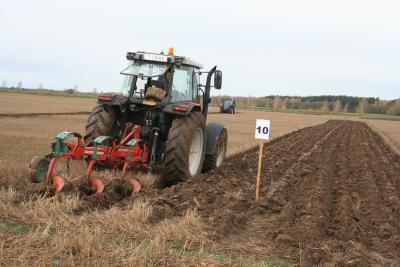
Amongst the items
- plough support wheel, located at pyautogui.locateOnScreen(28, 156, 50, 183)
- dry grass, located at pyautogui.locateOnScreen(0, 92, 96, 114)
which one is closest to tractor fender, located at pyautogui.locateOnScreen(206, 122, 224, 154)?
plough support wheel, located at pyautogui.locateOnScreen(28, 156, 50, 183)

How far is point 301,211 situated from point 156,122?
3.17 meters

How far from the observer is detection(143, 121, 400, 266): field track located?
189 inches

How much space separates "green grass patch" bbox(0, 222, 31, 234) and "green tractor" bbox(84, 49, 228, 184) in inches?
119

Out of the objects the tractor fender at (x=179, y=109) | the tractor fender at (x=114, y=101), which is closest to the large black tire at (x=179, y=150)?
the tractor fender at (x=179, y=109)

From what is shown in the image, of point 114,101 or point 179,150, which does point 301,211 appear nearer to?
point 179,150

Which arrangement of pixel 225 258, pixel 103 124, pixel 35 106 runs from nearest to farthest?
pixel 225 258 → pixel 103 124 → pixel 35 106

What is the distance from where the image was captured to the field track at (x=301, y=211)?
4789mm

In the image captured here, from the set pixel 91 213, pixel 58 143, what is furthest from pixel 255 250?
pixel 58 143

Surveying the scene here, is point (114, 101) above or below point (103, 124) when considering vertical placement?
above

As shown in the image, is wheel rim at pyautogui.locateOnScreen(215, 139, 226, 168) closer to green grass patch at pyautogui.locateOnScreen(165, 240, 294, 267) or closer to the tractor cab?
the tractor cab

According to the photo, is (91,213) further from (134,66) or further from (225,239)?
(134,66)

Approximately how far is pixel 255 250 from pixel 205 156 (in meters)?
5.00

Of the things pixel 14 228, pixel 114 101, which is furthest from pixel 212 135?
pixel 14 228

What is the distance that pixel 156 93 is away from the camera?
8.44 meters
